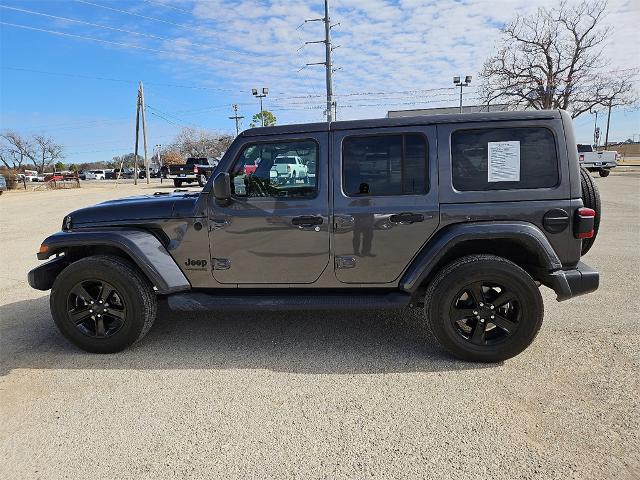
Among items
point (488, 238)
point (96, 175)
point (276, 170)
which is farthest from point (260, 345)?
point (96, 175)

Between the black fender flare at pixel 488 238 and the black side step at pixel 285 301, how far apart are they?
8.1 inches

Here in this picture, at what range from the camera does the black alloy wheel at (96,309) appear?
360cm

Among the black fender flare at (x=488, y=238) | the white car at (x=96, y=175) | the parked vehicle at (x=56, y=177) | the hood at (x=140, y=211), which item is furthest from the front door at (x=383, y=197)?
the white car at (x=96, y=175)

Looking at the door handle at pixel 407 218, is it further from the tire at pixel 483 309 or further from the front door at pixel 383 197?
the tire at pixel 483 309

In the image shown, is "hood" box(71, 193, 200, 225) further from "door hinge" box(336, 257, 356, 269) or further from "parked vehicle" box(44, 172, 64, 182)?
"parked vehicle" box(44, 172, 64, 182)

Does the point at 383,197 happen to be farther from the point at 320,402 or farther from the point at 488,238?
the point at 320,402

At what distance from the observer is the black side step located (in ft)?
11.3

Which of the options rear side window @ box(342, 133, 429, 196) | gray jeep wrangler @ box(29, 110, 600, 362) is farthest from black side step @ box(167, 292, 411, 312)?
rear side window @ box(342, 133, 429, 196)

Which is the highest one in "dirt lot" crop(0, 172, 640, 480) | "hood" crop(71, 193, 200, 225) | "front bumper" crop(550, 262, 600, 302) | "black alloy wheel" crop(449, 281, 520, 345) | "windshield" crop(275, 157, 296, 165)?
"windshield" crop(275, 157, 296, 165)

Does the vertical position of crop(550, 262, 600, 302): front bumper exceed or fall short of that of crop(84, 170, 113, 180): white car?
it falls short

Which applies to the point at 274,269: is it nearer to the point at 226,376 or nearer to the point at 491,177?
the point at 226,376

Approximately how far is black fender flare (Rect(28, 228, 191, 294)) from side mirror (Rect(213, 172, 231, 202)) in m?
0.72

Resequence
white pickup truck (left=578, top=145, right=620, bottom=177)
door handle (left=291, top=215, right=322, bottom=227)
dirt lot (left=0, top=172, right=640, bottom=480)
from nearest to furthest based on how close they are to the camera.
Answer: dirt lot (left=0, top=172, right=640, bottom=480) → door handle (left=291, top=215, right=322, bottom=227) → white pickup truck (left=578, top=145, right=620, bottom=177)

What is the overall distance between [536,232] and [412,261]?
3.10 ft
